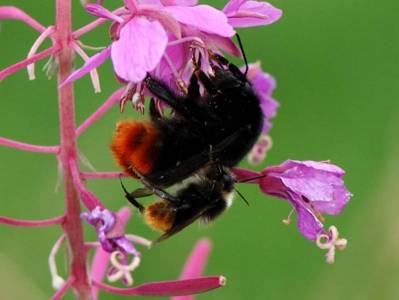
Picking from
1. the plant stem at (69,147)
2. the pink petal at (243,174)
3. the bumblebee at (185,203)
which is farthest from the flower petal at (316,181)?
the plant stem at (69,147)

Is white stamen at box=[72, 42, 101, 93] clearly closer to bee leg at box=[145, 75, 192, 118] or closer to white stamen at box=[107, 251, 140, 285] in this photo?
bee leg at box=[145, 75, 192, 118]

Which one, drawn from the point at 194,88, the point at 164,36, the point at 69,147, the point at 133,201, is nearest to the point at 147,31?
the point at 164,36

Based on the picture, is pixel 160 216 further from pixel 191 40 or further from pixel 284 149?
pixel 284 149

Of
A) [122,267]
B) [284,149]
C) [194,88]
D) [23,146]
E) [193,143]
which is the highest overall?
[194,88]

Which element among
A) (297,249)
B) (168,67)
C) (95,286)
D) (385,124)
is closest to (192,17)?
(168,67)

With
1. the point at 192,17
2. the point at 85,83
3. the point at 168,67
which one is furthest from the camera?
the point at 85,83

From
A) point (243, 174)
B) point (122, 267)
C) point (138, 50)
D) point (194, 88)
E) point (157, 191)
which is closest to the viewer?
point (138, 50)

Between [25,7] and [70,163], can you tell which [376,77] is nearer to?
[25,7]
